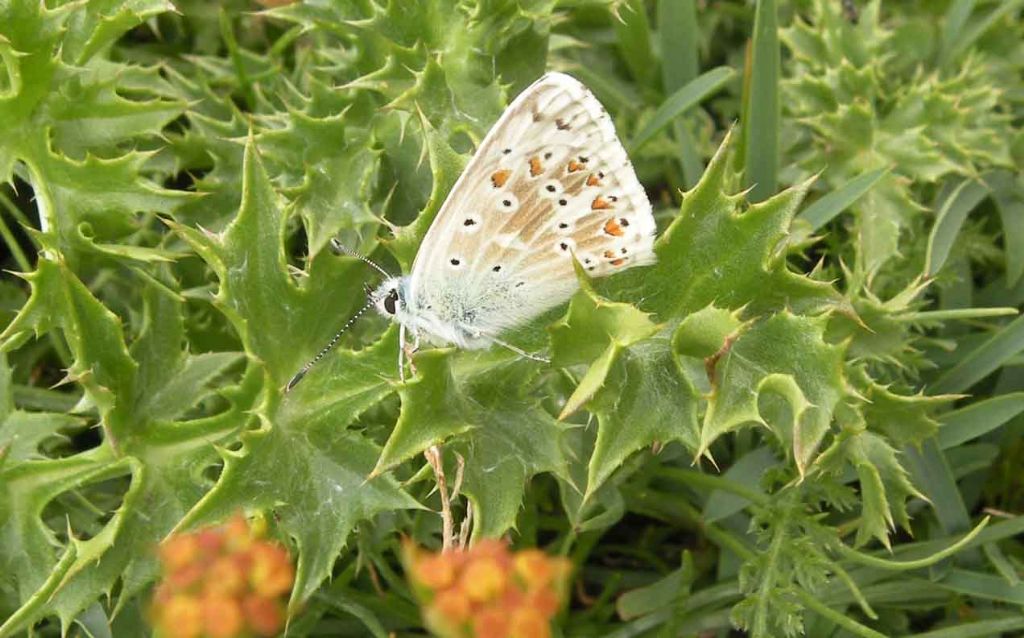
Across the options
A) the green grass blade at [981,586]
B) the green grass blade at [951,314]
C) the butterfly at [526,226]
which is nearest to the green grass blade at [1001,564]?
the green grass blade at [981,586]

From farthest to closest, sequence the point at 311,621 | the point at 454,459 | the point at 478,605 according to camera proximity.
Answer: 1. the point at 311,621
2. the point at 454,459
3. the point at 478,605

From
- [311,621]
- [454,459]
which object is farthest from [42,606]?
[454,459]

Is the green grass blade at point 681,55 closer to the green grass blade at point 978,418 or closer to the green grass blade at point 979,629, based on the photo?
the green grass blade at point 978,418

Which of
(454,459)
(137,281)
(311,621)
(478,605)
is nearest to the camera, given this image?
(478,605)

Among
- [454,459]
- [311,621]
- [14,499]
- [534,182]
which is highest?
[534,182]

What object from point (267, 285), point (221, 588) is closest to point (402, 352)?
point (267, 285)

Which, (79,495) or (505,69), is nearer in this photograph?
(79,495)

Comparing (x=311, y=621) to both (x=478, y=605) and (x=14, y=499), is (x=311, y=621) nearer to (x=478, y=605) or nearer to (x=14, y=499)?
(x=14, y=499)

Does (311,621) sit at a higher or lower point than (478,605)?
lower
